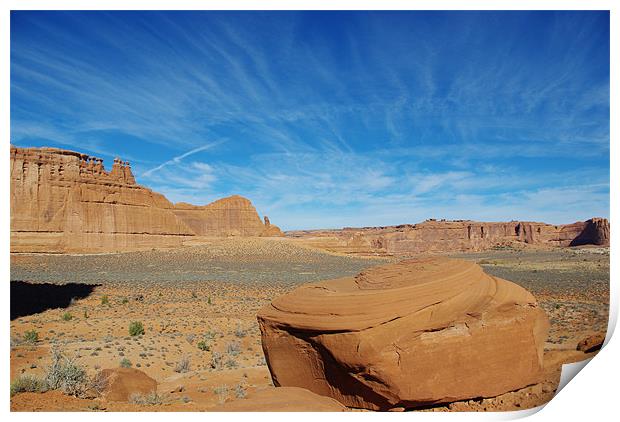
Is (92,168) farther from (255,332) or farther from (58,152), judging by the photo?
(255,332)

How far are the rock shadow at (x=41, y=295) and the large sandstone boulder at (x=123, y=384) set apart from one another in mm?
12238

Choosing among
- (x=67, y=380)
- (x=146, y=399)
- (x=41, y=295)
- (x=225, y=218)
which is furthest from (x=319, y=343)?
(x=225, y=218)

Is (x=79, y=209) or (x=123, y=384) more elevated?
(x=79, y=209)

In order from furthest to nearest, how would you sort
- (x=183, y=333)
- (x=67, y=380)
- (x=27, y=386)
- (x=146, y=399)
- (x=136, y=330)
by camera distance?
(x=183, y=333) < (x=136, y=330) < (x=67, y=380) < (x=146, y=399) < (x=27, y=386)

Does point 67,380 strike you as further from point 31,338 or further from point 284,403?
point 31,338

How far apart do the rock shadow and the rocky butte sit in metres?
45.2

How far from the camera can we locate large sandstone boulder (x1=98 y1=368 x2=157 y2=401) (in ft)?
25.2

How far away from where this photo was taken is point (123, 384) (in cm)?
795

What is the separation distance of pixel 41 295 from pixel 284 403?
870 inches

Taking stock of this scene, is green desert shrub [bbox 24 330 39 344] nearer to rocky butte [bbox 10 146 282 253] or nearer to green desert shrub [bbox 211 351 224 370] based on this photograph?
green desert shrub [bbox 211 351 224 370]

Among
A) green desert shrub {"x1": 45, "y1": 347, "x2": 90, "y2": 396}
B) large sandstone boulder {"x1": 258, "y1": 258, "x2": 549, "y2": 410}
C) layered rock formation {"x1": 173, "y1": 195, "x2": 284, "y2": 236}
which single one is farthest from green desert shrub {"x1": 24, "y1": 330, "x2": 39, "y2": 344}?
layered rock formation {"x1": 173, "y1": 195, "x2": 284, "y2": 236}

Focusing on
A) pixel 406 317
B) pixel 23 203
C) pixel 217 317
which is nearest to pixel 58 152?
pixel 23 203
